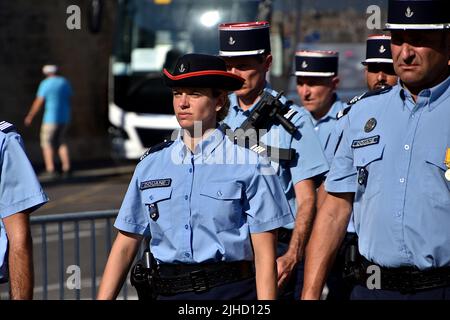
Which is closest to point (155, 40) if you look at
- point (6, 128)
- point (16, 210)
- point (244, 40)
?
point (244, 40)

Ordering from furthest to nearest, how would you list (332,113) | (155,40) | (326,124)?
(155,40), (332,113), (326,124)

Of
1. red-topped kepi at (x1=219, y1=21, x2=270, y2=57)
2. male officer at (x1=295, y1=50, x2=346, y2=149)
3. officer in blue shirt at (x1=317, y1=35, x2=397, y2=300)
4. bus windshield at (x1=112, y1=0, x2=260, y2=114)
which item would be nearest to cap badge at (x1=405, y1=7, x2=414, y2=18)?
red-topped kepi at (x1=219, y1=21, x2=270, y2=57)

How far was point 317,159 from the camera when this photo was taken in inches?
281

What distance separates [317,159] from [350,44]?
10.5m

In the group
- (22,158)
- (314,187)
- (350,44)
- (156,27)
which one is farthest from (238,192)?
(156,27)

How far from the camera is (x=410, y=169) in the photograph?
17.2ft

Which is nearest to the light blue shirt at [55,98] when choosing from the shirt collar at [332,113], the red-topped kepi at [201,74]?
the shirt collar at [332,113]

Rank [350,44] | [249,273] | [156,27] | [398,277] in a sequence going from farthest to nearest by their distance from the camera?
[156,27], [350,44], [249,273], [398,277]

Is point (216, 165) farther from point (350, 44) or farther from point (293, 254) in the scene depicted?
point (350, 44)

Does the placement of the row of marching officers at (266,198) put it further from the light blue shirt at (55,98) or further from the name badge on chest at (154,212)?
the light blue shirt at (55,98)

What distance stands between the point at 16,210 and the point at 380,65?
3.46m

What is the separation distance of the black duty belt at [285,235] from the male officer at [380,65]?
135 centimetres

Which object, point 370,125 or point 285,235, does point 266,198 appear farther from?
point 285,235

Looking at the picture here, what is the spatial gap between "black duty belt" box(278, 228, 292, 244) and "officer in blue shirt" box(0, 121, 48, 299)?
213 cm
